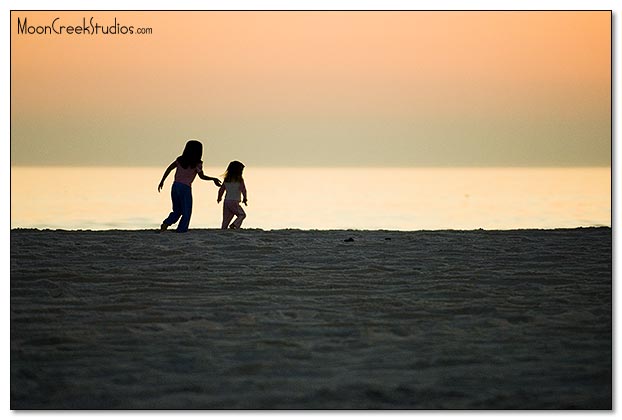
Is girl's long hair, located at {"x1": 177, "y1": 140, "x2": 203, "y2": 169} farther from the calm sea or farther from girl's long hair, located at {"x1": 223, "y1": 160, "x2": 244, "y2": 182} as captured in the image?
the calm sea

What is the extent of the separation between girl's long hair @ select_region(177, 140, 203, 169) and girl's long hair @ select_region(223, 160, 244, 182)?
1169 mm

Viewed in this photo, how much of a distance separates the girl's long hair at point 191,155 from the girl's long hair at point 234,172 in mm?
1169

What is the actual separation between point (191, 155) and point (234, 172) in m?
1.38

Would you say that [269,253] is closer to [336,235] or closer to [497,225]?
[336,235]

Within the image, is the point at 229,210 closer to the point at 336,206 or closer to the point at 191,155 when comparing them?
the point at 191,155

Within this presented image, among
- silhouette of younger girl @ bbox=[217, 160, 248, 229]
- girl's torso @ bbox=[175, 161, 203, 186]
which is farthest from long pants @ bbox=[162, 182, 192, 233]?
silhouette of younger girl @ bbox=[217, 160, 248, 229]

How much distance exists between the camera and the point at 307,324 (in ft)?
23.3

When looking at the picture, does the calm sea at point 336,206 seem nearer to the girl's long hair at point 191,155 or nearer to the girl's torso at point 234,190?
the girl's torso at point 234,190

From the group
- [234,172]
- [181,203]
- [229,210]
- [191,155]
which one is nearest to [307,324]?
[181,203]

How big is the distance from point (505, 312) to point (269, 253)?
3.16 meters

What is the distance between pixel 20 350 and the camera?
6.43 meters

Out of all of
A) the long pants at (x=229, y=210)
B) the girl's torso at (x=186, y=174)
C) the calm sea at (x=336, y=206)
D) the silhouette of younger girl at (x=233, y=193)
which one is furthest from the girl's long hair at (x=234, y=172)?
the calm sea at (x=336, y=206)

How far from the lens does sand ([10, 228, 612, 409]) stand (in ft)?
18.6

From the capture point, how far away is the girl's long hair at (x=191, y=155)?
43.1 feet
